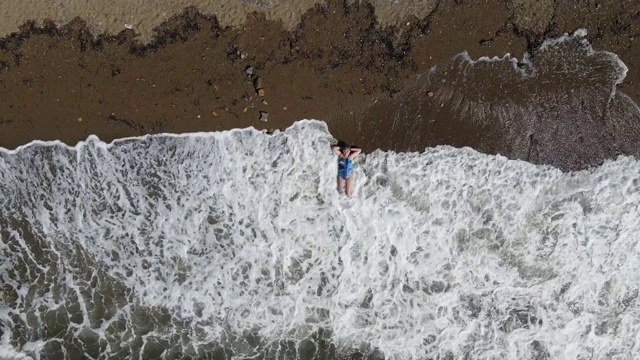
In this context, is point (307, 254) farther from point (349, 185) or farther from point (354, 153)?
point (354, 153)

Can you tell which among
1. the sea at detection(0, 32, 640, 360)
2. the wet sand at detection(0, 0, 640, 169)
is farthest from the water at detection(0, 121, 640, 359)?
the wet sand at detection(0, 0, 640, 169)

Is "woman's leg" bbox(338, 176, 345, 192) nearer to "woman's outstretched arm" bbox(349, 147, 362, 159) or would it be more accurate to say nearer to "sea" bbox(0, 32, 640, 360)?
"sea" bbox(0, 32, 640, 360)

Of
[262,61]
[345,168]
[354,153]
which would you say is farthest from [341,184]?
[262,61]

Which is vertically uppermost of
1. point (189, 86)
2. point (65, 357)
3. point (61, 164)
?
point (189, 86)

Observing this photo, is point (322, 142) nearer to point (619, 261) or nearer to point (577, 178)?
point (577, 178)

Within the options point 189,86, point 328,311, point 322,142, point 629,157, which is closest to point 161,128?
point 189,86
